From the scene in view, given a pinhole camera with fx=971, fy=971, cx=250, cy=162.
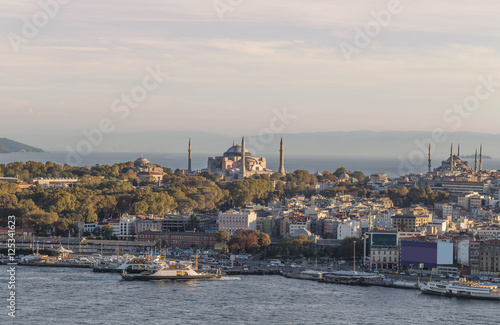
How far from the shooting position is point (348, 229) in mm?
28938

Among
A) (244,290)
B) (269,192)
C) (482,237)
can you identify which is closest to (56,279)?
(244,290)

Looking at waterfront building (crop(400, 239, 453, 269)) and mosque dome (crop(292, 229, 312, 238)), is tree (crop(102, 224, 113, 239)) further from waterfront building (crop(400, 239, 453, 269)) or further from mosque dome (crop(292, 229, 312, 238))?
waterfront building (crop(400, 239, 453, 269))

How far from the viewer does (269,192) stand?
43500 mm

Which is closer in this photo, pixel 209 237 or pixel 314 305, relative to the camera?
pixel 314 305

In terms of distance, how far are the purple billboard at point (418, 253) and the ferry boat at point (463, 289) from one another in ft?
8.43

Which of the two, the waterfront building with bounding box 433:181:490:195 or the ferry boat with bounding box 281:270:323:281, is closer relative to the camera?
the ferry boat with bounding box 281:270:323:281

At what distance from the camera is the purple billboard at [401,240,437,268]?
2388 centimetres

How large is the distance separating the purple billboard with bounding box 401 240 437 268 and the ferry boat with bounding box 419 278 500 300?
2.57 metres

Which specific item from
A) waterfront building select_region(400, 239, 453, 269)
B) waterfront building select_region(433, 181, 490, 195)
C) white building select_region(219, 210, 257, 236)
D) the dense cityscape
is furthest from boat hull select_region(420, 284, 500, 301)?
waterfront building select_region(433, 181, 490, 195)

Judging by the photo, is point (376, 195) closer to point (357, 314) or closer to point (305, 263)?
point (305, 263)

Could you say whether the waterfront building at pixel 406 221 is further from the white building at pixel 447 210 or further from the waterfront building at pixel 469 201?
the waterfront building at pixel 469 201

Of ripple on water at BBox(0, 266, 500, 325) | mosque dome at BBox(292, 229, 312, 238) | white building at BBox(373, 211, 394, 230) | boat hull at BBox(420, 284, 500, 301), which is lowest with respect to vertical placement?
ripple on water at BBox(0, 266, 500, 325)

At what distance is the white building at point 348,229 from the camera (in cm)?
2885

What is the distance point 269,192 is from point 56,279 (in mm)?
22057
